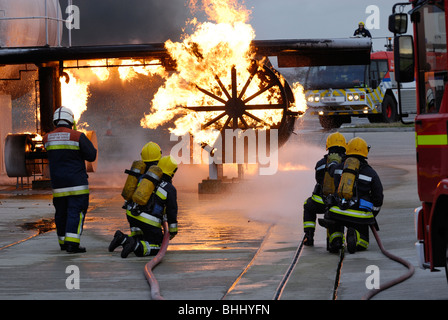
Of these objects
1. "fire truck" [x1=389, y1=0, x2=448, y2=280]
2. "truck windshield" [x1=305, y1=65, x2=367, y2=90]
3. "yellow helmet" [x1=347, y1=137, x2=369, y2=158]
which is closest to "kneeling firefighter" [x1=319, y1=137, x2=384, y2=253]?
"yellow helmet" [x1=347, y1=137, x2=369, y2=158]

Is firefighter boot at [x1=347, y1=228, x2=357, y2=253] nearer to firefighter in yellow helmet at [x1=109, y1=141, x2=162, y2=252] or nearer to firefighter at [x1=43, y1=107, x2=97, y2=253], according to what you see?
firefighter in yellow helmet at [x1=109, y1=141, x2=162, y2=252]

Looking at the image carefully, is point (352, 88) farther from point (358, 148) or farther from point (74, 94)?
point (358, 148)

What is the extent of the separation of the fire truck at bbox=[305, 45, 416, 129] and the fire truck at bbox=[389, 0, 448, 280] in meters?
24.8

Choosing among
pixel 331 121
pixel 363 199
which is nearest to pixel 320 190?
pixel 363 199

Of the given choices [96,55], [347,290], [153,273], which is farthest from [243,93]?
[347,290]

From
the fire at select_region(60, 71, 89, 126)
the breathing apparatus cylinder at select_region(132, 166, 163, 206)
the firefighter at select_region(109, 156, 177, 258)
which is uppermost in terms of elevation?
the fire at select_region(60, 71, 89, 126)

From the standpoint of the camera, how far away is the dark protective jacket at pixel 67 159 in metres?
9.71

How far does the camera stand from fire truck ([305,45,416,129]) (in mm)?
31656

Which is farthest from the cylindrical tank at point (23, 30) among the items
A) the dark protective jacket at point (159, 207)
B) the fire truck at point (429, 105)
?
the fire truck at point (429, 105)

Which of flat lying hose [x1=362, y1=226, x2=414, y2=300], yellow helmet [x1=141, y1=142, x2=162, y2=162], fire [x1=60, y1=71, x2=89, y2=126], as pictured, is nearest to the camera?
flat lying hose [x1=362, y1=226, x2=414, y2=300]

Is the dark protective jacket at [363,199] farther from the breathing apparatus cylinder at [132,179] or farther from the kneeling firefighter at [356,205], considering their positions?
the breathing apparatus cylinder at [132,179]

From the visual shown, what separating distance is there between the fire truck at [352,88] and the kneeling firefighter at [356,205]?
22.6m

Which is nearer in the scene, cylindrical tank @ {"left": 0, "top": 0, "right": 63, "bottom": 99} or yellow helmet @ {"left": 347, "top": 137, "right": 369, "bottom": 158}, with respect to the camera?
yellow helmet @ {"left": 347, "top": 137, "right": 369, "bottom": 158}

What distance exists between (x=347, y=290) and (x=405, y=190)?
881cm
